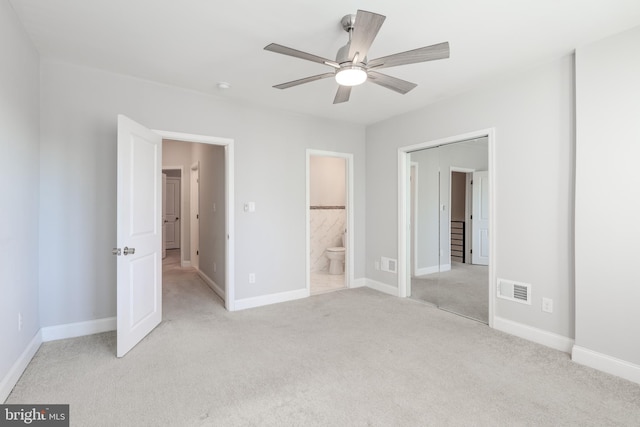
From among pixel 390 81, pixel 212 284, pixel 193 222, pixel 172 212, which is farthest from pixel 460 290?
pixel 172 212

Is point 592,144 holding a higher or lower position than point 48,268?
higher

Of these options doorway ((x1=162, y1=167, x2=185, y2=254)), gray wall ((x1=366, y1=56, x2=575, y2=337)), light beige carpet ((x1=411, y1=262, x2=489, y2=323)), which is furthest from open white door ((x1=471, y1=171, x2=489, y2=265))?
doorway ((x1=162, y1=167, x2=185, y2=254))

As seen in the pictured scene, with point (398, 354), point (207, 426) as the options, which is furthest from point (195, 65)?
point (398, 354)

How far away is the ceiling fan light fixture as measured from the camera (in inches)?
77.8

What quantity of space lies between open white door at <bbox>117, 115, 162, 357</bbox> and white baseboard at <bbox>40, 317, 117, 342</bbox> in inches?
17.3

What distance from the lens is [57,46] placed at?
2520 mm

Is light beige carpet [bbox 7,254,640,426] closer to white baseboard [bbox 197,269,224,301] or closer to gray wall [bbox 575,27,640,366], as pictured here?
gray wall [bbox 575,27,640,366]

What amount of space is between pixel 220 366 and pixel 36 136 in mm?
2509

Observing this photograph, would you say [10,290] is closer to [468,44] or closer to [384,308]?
[384,308]

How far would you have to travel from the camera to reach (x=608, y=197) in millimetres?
2311

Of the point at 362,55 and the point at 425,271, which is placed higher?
the point at 362,55

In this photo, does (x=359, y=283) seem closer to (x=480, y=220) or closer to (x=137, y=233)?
(x=480, y=220)

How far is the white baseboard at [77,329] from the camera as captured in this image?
2.78m

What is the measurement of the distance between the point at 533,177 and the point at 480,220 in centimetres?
100
